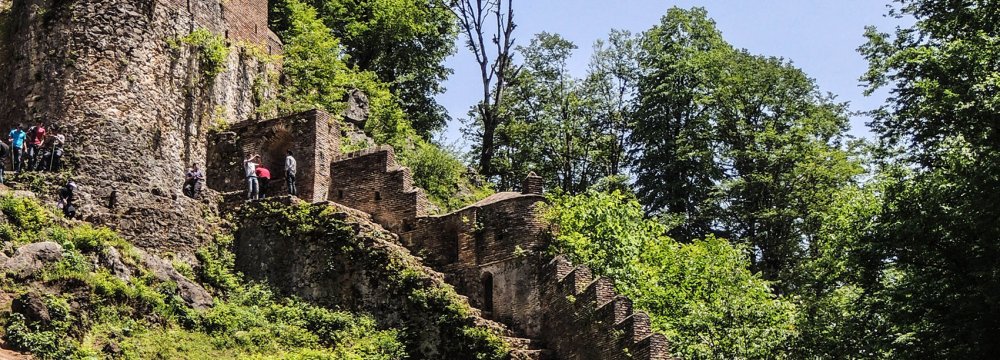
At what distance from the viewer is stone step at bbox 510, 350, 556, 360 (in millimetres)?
32031

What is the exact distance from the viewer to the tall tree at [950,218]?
31484 millimetres

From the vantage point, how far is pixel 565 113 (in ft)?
197

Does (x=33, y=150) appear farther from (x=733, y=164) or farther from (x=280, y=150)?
(x=733, y=164)

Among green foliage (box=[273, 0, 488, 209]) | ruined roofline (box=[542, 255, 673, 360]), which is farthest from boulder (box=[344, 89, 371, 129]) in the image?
ruined roofline (box=[542, 255, 673, 360])

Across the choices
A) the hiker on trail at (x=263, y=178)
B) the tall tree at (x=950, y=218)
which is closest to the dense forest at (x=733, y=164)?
the tall tree at (x=950, y=218)

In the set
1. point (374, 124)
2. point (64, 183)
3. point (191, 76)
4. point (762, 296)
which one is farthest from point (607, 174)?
point (64, 183)

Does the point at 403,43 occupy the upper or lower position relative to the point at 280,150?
upper

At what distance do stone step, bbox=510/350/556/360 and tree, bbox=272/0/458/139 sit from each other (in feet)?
77.7

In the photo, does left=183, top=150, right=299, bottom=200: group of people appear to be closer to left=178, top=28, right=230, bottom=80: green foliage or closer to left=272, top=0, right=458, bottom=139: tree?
left=178, top=28, right=230, bottom=80: green foliage

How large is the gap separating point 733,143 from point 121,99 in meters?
27.0

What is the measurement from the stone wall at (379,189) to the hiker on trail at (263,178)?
1559 millimetres

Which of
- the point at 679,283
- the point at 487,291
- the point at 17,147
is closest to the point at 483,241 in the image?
the point at 487,291

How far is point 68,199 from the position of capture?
→ 1315 inches

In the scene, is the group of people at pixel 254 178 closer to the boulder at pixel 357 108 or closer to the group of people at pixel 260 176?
the group of people at pixel 260 176
